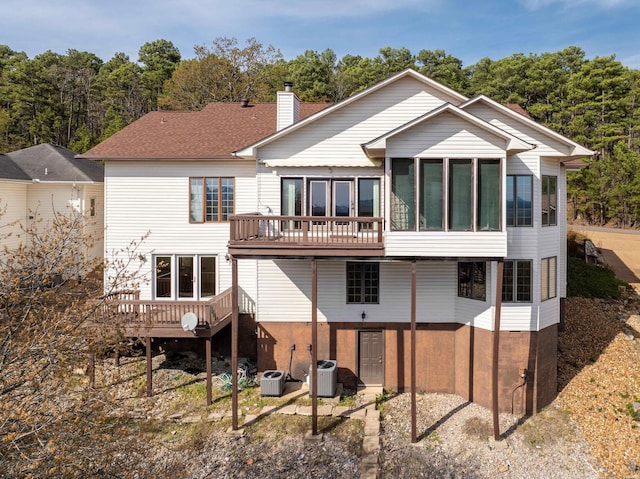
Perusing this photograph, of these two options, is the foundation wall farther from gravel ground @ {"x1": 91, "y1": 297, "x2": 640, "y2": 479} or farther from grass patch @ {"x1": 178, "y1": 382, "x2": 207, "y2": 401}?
grass patch @ {"x1": 178, "y1": 382, "x2": 207, "y2": 401}

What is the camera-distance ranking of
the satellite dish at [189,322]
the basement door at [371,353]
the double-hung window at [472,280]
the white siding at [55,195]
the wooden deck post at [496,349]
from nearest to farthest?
the wooden deck post at [496,349]
the satellite dish at [189,322]
the double-hung window at [472,280]
the basement door at [371,353]
the white siding at [55,195]

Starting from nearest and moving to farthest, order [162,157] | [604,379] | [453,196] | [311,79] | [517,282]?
[453,196] < [517,282] < [604,379] < [162,157] < [311,79]

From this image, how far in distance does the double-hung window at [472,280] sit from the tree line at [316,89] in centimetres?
3017

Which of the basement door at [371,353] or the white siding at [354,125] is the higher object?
the white siding at [354,125]

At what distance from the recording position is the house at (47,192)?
21062 millimetres

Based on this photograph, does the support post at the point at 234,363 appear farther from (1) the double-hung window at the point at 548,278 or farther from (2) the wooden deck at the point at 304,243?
(1) the double-hung window at the point at 548,278

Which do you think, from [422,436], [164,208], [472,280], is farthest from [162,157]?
[422,436]

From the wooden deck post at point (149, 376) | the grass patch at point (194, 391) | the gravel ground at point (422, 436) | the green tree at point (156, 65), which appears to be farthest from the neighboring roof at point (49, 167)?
the green tree at point (156, 65)

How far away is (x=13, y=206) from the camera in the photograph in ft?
69.8

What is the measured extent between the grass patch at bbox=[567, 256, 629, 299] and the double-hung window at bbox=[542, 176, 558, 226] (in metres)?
9.48

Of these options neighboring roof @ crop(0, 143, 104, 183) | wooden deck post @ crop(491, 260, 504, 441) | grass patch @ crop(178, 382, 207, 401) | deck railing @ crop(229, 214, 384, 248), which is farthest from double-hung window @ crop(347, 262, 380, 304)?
neighboring roof @ crop(0, 143, 104, 183)

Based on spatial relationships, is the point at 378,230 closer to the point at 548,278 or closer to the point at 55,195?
the point at 548,278

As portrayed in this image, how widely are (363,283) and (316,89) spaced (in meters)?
36.2

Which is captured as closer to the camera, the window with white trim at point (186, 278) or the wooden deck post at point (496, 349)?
the wooden deck post at point (496, 349)
